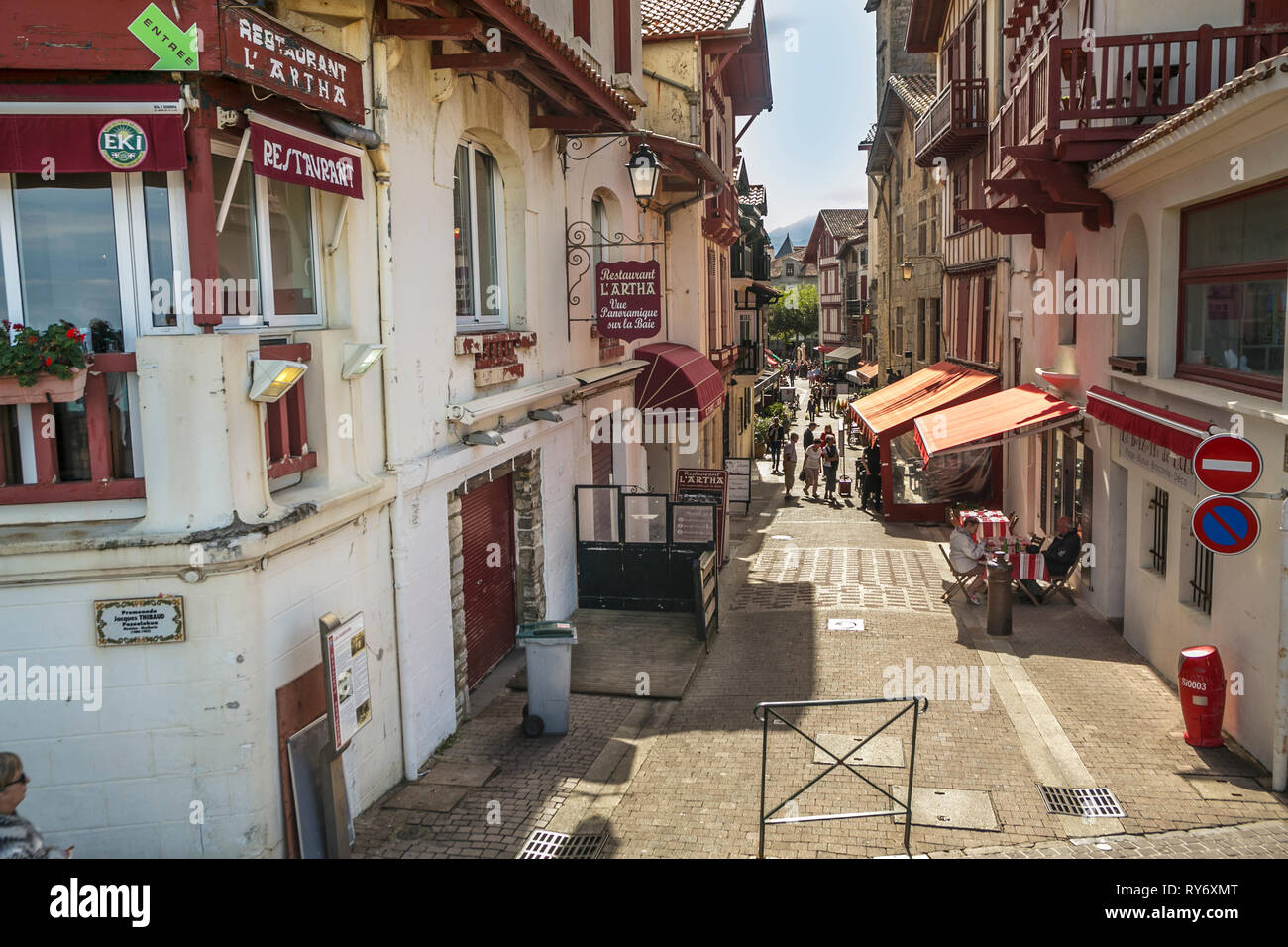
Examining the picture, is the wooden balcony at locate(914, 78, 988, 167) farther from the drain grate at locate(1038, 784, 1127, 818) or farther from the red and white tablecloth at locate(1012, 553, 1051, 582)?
the drain grate at locate(1038, 784, 1127, 818)

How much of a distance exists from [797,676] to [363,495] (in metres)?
5.59

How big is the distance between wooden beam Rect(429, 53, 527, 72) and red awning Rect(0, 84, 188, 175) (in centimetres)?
325

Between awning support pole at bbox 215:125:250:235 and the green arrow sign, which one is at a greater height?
the green arrow sign

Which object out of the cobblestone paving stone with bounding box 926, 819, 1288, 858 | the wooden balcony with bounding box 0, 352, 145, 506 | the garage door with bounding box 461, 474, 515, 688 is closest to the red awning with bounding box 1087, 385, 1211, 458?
the cobblestone paving stone with bounding box 926, 819, 1288, 858

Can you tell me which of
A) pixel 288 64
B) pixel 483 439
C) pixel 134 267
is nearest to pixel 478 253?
pixel 483 439

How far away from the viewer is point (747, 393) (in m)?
35.4

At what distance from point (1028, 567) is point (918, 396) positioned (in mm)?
8889

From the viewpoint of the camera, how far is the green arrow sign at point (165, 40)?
19.0ft

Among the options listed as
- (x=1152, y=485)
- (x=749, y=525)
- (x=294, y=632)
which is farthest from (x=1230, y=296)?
(x=749, y=525)

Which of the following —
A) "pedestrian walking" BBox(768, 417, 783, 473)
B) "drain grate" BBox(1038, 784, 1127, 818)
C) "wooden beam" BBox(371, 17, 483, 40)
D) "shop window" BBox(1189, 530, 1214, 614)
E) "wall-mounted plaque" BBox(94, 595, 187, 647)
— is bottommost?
"drain grate" BBox(1038, 784, 1127, 818)

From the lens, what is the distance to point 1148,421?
35.0 feet

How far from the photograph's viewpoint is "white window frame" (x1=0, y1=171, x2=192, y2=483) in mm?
Answer: 6094

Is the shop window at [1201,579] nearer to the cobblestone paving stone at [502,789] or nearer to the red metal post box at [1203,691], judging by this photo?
the red metal post box at [1203,691]

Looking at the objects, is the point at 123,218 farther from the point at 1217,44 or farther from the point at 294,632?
the point at 1217,44
